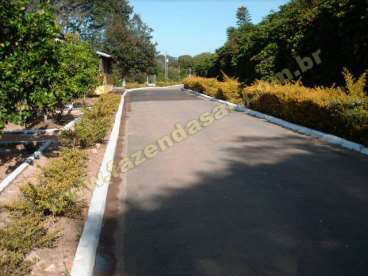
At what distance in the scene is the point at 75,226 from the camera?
6.06 metres

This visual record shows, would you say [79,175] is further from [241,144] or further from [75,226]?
[241,144]

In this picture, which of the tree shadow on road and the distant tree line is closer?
the tree shadow on road

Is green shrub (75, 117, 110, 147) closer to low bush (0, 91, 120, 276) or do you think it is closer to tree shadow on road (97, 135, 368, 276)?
low bush (0, 91, 120, 276)

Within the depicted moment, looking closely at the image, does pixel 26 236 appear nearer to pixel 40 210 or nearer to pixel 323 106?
pixel 40 210

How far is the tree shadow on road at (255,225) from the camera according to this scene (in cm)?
484

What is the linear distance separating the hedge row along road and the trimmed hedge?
0.97 metres

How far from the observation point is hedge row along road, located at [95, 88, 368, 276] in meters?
4.90

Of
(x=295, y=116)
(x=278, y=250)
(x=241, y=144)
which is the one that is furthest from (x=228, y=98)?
(x=278, y=250)

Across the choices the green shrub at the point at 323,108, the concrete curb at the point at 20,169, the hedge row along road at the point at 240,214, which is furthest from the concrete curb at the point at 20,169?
the green shrub at the point at 323,108

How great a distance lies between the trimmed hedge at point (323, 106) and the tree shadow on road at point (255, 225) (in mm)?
2440

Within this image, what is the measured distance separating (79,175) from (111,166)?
2.16 m

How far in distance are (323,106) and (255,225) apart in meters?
8.24

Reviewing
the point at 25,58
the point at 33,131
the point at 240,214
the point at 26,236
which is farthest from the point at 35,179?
the point at 33,131

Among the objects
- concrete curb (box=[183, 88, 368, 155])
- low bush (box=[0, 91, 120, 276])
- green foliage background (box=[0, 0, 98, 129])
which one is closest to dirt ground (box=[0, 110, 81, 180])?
green foliage background (box=[0, 0, 98, 129])
